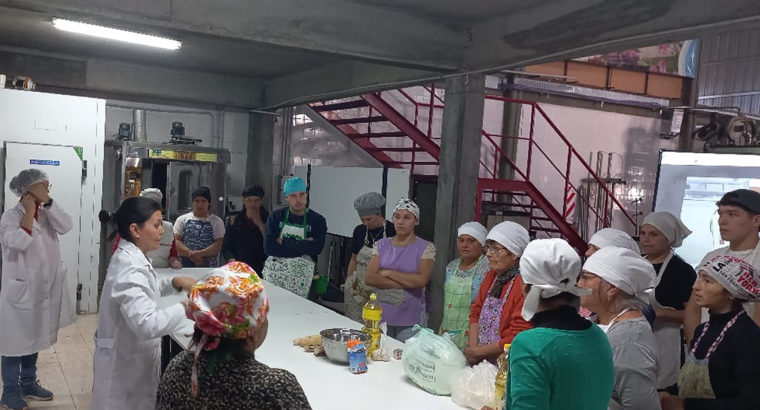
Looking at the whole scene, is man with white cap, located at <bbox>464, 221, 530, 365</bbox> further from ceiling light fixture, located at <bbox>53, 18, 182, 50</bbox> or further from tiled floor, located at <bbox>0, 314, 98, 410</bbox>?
ceiling light fixture, located at <bbox>53, 18, 182, 50</bbox>

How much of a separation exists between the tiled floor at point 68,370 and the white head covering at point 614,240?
145 inches

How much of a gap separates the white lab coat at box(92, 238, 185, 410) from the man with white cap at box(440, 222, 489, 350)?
1.50 meters

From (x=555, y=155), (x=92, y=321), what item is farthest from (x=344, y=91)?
(x=555, y=155)

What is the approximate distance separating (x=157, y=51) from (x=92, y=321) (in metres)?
3.16

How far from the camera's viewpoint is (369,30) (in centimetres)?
463

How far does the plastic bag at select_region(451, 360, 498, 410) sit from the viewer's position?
223cm

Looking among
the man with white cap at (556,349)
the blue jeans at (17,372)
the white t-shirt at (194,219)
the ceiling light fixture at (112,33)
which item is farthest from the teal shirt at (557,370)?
the ceiling light fixture at (112,33)

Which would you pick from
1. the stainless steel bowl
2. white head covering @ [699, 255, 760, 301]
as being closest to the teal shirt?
white head covering @ [699, 255, 760, 301]

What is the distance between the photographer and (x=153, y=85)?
8023 mm

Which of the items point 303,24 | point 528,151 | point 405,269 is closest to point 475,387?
point 405,269

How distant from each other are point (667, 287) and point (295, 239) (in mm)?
2552

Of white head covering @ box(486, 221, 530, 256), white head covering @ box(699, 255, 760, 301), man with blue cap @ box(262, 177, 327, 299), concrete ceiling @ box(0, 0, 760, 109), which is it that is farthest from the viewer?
man with blue cap @ box(262, 177, 327, 299)

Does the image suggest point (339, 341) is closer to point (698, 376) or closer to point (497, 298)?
point (497, 298)

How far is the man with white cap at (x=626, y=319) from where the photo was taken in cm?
204
